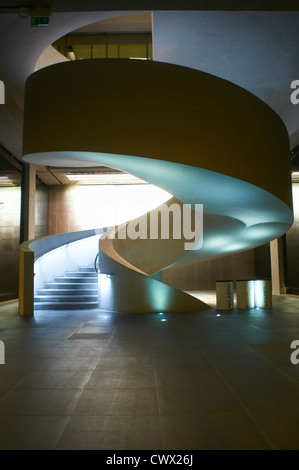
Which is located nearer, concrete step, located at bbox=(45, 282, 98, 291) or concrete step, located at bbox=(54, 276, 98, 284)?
concrete step, located at bbox=(45, 282, 98, 291)

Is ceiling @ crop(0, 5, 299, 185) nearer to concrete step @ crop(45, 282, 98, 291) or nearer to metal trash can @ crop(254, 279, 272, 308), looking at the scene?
concrete step @ crop(45, 282, 98, 291)

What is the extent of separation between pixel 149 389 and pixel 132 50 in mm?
9070

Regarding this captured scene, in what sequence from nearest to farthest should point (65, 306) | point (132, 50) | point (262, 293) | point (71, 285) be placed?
point (65, 306) → point (262, 293) → point (71, 285) → point (132, 50)

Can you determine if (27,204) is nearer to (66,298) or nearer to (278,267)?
(66,298)

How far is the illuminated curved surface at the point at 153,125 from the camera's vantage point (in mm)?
4672

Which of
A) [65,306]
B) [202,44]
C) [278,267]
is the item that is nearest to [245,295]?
[65,306]

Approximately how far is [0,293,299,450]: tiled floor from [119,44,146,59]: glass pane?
753 centimetres

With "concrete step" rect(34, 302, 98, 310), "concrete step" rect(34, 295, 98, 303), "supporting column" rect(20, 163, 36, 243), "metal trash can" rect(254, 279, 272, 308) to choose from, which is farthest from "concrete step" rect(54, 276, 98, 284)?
"metal trash can" rect(254, 279, 272, 308)

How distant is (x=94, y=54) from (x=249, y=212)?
6280 mm

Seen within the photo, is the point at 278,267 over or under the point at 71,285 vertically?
over

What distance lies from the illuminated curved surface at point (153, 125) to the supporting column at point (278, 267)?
8485 mm

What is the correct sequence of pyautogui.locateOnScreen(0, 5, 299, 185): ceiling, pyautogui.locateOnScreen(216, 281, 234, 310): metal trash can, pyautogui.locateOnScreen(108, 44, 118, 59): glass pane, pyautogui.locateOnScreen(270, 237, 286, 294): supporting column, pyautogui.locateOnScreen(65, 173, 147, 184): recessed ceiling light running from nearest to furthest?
pyautogui.locateOnScreen(0, 5, 299, 185): ceiling → pyautogui.locateOnScreen(216, 281, 234, 310): metal trash can → pyautogui.locateOnScreen(108, 44, 118, 59): glass pane → pyautogui.locateOnScreen(270, 237, 286, 294): supporting column → pyautogui.locateOnScreen(65, 173, 147, 184): recessed ceiling light

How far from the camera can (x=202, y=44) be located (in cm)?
731

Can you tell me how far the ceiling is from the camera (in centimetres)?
634
